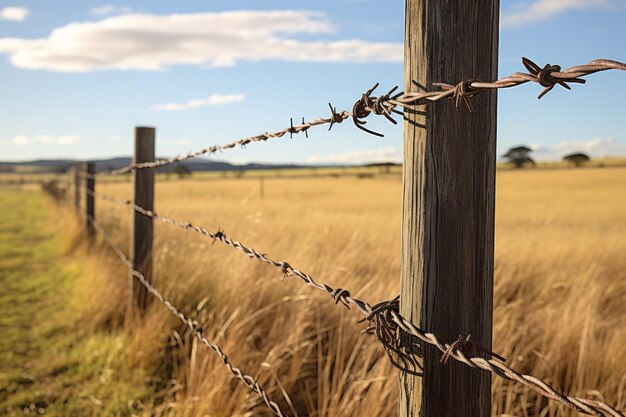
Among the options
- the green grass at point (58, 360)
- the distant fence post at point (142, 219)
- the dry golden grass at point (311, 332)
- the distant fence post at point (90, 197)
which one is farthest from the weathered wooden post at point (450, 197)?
the distant fence post at point (90, 197)

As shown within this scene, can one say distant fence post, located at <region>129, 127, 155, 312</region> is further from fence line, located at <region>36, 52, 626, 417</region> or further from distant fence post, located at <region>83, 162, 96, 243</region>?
distant fence post, located at <region>83, 162, 96, 243</region>

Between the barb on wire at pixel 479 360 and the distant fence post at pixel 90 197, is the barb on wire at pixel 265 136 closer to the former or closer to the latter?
the barb on wire at pixel 479 360

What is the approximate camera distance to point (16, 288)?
25.6 feet

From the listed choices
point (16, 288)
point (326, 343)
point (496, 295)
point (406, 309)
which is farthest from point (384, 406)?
point (16, 288)

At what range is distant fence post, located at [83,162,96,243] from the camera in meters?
8.24

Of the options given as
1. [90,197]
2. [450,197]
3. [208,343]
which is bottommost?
[208,343]

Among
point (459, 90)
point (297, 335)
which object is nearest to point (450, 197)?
point (459, 90)

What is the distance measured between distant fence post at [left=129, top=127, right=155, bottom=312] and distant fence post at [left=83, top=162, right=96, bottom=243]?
12.6 ft

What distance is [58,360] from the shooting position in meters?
4.66

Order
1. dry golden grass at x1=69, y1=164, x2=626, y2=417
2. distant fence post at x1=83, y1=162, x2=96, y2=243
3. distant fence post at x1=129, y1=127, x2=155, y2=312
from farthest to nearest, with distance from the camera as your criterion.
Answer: distant fence post at x1=83, y1=162, x2=96, y2=243 → distant fence post at x1=129, y1=127, x2=155, y2=312 → dry golden grass at x1=69, y1=164, x2=626, y2=417

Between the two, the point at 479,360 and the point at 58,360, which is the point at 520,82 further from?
the point at 58,360

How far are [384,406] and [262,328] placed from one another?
1.18 metres

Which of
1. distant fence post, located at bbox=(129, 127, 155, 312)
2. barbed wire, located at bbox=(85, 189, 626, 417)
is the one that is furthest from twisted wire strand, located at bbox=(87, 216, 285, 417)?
barbed wire, located at bbox=(85, 189, 626, 417)

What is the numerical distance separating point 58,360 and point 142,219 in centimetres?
122
